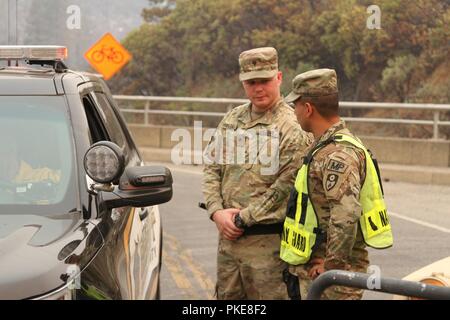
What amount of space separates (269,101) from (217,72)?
948 inches

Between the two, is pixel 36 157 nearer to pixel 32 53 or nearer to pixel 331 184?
pixel 32 53

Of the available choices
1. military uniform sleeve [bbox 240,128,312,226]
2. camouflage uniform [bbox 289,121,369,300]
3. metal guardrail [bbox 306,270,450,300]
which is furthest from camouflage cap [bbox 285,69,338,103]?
metal guardrail [bbox 306,270,450,300]

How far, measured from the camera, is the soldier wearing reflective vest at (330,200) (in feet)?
13.9

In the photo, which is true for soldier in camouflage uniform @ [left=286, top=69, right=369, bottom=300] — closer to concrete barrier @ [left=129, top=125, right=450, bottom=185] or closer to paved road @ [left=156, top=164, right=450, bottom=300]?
paved road @ [left=156, top=164, right=450, bottom=300]

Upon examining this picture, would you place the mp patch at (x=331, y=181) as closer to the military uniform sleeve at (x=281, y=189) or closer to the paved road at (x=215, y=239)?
the military uniform sleeve at (x=281, y=189)

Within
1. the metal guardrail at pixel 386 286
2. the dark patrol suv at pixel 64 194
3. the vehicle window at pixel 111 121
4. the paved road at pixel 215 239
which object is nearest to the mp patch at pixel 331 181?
the dark patrol suv at pixel 64 194

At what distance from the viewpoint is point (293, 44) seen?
2561cm

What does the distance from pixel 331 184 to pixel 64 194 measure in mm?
1192

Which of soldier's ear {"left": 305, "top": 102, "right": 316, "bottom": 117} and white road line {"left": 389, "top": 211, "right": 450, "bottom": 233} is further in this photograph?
white road line {"left": 389, "top": 211, "right": 450, "bottom": 233}

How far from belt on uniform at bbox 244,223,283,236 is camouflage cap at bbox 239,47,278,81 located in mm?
768

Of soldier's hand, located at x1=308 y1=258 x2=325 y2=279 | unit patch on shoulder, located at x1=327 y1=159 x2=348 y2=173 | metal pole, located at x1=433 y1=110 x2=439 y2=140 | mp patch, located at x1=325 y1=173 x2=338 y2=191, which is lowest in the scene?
metal pole, located at x1=433 y1=110 x2=439 y2=140

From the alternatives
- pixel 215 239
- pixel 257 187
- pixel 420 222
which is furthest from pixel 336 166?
pixel 420 222

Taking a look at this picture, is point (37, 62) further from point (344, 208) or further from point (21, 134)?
point (344, 208)

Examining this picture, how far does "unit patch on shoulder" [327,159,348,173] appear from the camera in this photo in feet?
13.9
